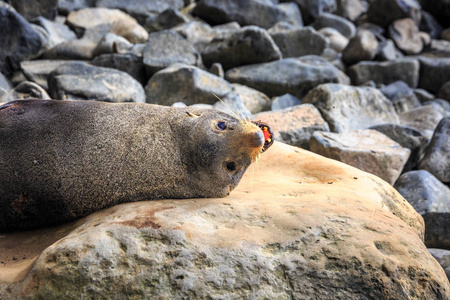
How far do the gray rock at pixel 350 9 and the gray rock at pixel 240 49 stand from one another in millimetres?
8258

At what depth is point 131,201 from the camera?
2.58 m

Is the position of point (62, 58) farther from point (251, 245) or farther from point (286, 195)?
point (251, 245)

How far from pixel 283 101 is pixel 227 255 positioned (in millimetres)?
5302

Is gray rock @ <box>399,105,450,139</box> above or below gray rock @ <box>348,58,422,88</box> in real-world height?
above

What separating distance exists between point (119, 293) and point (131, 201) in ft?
2.43

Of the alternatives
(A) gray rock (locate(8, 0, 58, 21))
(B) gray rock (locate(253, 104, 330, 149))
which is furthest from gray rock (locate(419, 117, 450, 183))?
(A) gray rock (locate(8, 0, 58, 21))

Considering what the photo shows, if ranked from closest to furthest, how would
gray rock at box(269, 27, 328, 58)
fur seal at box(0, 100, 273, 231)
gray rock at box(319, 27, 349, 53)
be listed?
fur seal at box(0, 100, 273, 231) → gray rock at box(269, 27, 328, 58) → gray rock at box(319, 27, 349, 53)

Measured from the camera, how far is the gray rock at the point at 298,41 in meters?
9.33

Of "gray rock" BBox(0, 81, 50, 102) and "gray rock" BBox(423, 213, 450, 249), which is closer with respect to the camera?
"gray rock" BBox(423, 213, 450, 249)

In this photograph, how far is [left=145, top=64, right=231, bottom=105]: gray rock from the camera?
6.23 metres

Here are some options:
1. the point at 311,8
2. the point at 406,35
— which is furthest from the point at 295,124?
the point at 406,35

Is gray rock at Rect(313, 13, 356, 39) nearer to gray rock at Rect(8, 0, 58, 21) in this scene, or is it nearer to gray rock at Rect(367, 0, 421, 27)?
gray rock at Rect(367, 0, 421, 27)

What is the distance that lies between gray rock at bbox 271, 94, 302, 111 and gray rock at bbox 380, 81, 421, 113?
2918 mm

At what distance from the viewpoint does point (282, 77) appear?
7590 mm
